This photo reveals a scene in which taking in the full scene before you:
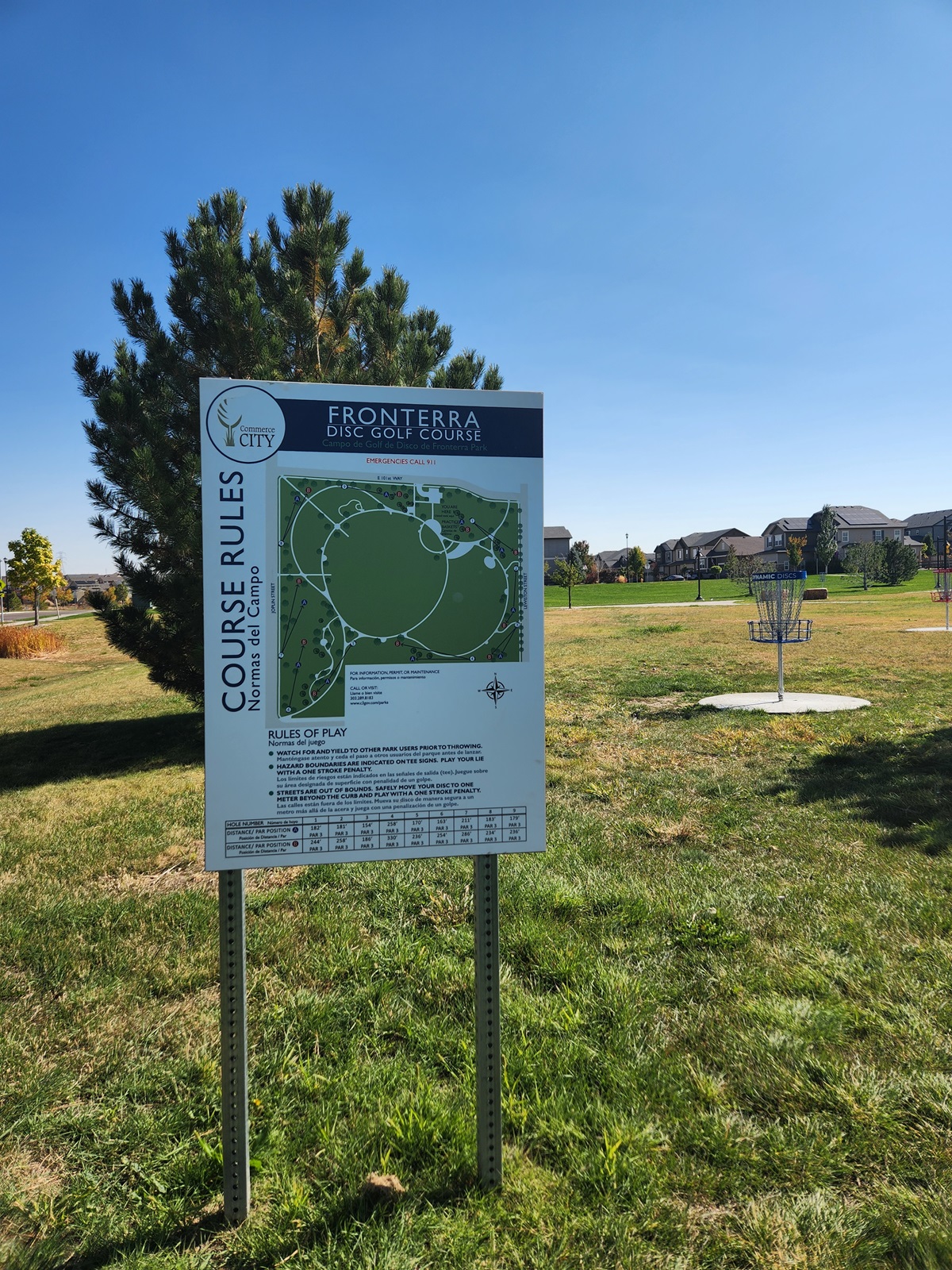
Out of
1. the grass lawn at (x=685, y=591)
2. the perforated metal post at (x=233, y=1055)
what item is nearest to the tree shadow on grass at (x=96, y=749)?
the perforated metal post at (x=233, y=1055)

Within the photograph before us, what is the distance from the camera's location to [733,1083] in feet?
9.05

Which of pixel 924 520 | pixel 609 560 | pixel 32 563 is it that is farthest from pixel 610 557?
pixel 32 563

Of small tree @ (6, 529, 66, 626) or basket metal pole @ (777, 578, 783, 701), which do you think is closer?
basket metal pole @ (777, 578, 783, 701)

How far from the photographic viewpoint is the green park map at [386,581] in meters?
2.25

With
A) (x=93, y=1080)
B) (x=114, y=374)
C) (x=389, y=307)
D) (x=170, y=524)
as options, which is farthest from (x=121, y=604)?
(x=93, y=1080)

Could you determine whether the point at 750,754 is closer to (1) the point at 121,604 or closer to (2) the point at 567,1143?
(2) the point at 567,1143

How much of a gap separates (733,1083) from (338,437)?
2677mm

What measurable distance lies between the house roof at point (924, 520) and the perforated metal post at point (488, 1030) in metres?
119

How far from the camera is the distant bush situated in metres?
21.7

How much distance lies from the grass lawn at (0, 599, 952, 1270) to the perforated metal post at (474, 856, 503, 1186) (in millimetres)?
114

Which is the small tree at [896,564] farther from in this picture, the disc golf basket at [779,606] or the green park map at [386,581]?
the green park map at [386,581]

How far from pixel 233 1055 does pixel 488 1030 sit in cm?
77

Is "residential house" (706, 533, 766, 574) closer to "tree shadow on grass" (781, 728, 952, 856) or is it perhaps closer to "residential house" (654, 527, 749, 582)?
"residential house" (654, 527, 749, 582)

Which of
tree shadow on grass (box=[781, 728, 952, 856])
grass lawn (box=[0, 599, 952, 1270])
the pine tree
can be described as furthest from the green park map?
the pine tree
